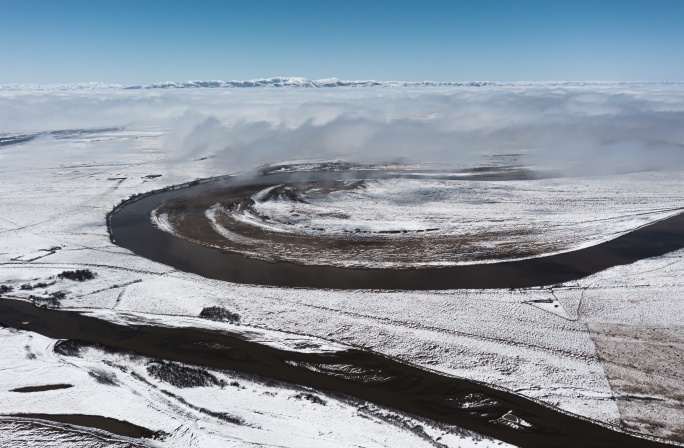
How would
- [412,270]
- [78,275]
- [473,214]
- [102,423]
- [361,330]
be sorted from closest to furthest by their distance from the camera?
1. [102,423]
2. [361,330]
3. [78,275]
4. [412,270]
5. [473,214]

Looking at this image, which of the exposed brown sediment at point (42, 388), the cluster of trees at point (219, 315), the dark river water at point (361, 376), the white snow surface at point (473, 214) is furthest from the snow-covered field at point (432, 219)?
the exposed brown sediment at point (42, 388)

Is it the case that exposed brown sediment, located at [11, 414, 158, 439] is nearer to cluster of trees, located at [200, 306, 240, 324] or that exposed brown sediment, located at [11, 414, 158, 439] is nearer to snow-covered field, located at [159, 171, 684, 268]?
cluster of trees, located at [200, 306, 240, 324]

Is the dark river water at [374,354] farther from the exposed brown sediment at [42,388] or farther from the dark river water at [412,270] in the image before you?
the exposed brown sediment at [42,388]

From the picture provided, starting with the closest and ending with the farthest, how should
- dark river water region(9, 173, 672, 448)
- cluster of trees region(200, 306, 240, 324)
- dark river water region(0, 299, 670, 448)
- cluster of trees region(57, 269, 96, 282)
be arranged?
dark river water region(0, 299, 670, 448), dark river water region(9, 173, 672, 448), cluster of trees region(200, 306, 240, 324), cluster of trees region(57, 269, 96, 282)

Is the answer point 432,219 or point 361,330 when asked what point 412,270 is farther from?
point 432,219

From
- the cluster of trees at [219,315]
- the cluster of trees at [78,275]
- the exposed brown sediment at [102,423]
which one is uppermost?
the cluster of trees at [78,275]

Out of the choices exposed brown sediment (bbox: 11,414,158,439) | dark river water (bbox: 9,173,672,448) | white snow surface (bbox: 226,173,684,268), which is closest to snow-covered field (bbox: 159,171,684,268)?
white snow surface (bbox: 226,173,684,268)

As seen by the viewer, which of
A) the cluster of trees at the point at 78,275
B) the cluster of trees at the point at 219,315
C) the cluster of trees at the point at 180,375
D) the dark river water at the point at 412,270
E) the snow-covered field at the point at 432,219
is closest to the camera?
the cluster of trees at the point at 180,375

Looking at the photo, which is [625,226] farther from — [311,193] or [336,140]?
[336,140]

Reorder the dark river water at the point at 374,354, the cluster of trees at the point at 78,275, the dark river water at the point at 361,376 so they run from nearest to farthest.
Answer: the dark river water at the point at 361,376 < the dark river water at the point at 374,354 < the cluster of trees at the point at 78,275

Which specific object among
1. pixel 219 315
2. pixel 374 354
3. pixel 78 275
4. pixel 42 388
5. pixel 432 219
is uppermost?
pixel 432 219

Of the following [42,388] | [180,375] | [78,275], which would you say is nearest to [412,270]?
[180,375]

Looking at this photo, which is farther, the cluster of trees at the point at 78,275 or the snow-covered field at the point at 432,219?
the snow-covered field at the point at 432,219
